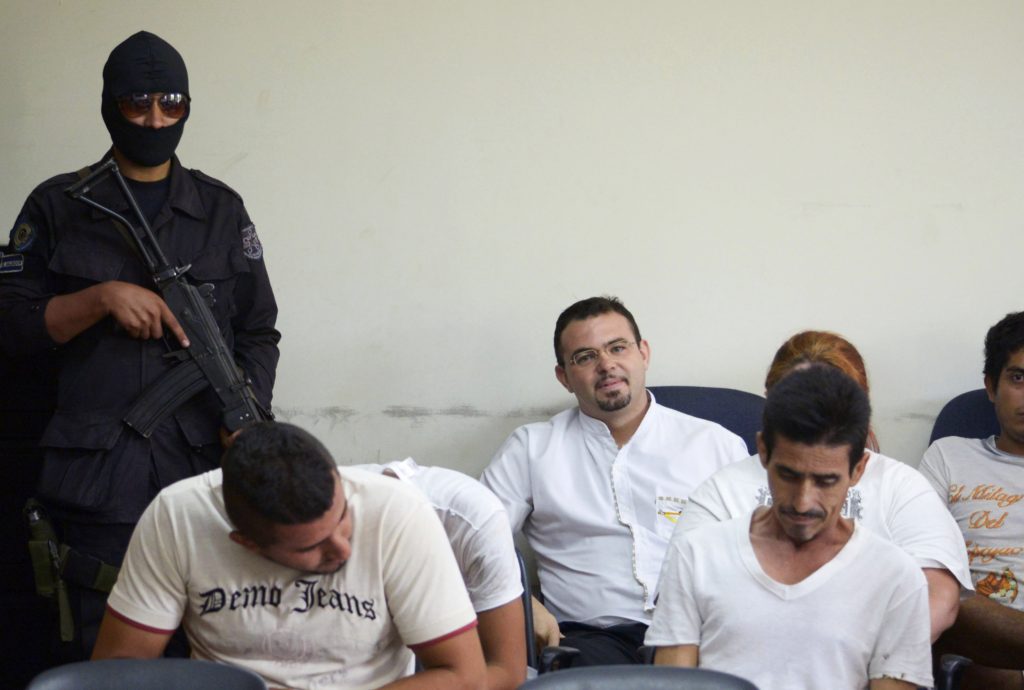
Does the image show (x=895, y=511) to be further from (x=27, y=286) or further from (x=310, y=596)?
(x=27, y=286)

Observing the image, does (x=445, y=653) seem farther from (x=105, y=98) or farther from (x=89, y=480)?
(x=105, y=98)

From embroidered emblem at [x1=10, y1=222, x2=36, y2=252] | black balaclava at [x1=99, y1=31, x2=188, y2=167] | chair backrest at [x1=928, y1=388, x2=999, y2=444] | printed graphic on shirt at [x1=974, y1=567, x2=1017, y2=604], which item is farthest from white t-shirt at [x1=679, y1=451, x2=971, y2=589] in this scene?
embroidered emblem at [x1=10, y1=222, x2=36, y2=252]

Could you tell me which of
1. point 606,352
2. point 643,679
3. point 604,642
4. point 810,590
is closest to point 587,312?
point 606,352

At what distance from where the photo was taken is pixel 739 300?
3594 mm

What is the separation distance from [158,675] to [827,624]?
3.60 feet

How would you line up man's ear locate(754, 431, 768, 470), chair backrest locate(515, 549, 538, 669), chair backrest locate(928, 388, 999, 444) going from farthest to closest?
chair backrest locate(928, 388, 999, 444) < chair backrest locate(515, 549, 538, 669) < man's ear locate(754, 431, 768, 470)

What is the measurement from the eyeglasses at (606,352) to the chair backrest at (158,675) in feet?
5.23

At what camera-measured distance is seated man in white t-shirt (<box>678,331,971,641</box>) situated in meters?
2.46

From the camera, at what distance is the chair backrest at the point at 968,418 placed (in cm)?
340

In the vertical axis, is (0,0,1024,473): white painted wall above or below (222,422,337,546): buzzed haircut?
above

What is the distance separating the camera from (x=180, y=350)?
2674 mm

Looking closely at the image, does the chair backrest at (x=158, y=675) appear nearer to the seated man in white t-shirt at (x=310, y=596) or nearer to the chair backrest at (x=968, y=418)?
the seated man in white t-shirt at (x=310, y=596)

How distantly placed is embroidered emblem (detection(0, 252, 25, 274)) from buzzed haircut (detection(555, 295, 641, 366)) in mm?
1393

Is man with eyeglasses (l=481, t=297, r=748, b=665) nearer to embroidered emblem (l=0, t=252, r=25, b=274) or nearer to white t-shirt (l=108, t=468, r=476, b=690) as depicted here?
white t-shirt (l=108, t=468, r=476, b=690)
